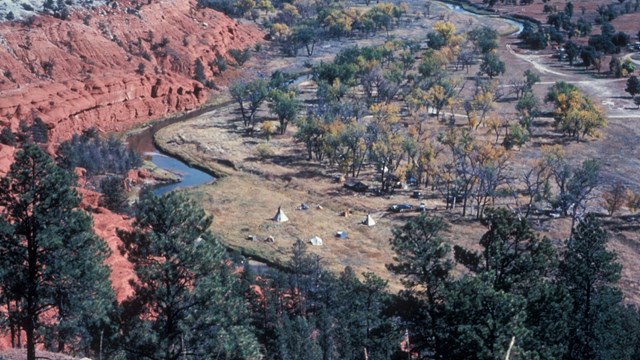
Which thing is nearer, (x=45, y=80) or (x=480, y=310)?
(x=480, y=310)

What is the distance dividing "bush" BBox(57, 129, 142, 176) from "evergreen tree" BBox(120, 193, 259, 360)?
37.8 m

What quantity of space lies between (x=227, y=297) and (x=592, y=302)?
1309 centimetres

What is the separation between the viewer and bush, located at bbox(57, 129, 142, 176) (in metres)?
59.8

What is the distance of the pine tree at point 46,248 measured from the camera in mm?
19969

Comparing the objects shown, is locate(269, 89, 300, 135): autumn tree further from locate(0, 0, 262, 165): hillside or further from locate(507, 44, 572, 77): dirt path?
locate(507, 44, 572, 77): dirt path

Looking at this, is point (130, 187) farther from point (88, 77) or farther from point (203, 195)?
point (88, 77)

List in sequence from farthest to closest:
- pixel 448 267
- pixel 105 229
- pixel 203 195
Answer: pixel 203 195
pixel 105 229
pixel 448 267

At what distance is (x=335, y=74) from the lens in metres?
90.5

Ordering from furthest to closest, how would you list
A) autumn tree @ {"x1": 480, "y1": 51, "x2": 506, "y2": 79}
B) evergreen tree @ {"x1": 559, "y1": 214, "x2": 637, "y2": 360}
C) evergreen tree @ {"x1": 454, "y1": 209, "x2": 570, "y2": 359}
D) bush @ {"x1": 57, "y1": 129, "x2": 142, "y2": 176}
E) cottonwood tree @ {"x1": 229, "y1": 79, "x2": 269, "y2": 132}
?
autumn tree @ {"x1": 480, "y1": 51, "x2": 506, "y2": 79}
cottonwood tree @ {"x1": 229, "y1": 79, "x2": 269, "y2": 132}
bush @ {"x1": 57, "y1": 129, "x2": 142, "y2": 176}
evergreen tree @ {"x1": 559, "y1": 214, "x2": 637, "y2": 360}
evergreen tree @ {"x1": 454, "y1": 209, "x2": 570, "y2": 359}

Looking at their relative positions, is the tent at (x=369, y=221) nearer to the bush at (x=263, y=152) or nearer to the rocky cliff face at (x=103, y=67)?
the bush at (x=263, y=152)

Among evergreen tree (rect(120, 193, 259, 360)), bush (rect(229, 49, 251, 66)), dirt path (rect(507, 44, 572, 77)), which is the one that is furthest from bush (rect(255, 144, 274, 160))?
dirt path (rect(507, 44, 572, 77))

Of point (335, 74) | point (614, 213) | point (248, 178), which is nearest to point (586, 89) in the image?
point (335, 74)

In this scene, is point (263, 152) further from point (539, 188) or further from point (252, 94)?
point (539, 188)

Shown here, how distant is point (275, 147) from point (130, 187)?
1788 centimetres
